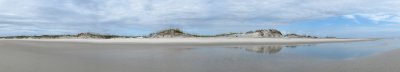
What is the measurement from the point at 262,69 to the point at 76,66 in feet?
11.9

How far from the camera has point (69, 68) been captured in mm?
7500

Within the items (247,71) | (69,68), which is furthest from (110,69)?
(247,71)

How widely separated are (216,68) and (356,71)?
261 cm

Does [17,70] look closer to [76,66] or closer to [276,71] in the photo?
[76,66]

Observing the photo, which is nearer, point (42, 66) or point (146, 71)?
point (146, 71)

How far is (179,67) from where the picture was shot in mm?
7938

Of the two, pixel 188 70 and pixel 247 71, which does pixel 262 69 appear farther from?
pixel 188 70

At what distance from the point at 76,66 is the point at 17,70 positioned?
1.13m

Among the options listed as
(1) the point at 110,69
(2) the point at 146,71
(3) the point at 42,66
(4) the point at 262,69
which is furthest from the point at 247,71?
(3) the point at 42,66

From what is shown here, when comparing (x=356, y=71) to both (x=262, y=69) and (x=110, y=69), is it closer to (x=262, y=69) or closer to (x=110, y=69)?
(x=262, y=69)

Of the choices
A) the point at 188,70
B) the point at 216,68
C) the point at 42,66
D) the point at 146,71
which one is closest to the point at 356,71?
the point at 216,68

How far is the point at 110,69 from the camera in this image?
755cm

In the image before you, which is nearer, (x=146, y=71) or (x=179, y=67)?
(x=146, y=71)

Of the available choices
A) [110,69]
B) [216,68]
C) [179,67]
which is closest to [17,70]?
[110,69]
